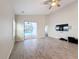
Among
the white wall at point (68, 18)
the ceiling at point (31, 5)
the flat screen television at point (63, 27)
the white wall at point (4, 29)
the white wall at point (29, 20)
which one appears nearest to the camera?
the white wall at point (4, 29)

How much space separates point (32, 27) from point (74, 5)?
875 centimetres

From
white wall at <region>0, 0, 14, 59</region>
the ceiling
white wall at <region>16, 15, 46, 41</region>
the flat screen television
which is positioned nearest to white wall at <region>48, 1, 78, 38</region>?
the flat screen television

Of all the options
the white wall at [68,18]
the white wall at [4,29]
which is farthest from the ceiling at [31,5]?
the white wall at [4,29]

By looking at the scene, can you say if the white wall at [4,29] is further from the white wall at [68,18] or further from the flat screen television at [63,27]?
the flat screen television at [63,27]

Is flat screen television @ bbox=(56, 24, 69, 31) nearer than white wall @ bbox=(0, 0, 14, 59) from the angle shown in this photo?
No

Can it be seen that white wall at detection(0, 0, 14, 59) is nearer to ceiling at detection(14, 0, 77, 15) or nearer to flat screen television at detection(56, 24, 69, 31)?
ceiling at detection(14, 0, 77, 15)

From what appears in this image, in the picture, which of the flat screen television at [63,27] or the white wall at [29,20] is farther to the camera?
the white wall at [29,20]

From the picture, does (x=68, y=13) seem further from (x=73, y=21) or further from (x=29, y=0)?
(x=29, y=0)

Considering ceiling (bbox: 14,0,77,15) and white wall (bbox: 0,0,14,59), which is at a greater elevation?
ceiling (bbox: 14,0,77,15)

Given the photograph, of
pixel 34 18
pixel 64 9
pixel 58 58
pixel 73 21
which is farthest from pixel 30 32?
pixel 58 58

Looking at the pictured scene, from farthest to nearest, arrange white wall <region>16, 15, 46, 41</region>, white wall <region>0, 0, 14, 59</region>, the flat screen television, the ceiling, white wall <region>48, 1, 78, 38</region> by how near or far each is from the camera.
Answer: white wall <region>16, 15, 46, 41</region> → the flat screen television → white wall <region>48, 1, 78, 38</region> → the ceiling → white wall <region>0, 0, 14, 59</region>

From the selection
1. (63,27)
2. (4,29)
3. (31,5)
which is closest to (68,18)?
(63,27)

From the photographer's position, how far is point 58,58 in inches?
148

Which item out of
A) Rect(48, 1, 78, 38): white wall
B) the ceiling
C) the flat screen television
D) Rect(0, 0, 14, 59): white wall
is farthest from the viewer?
the flat screen television
